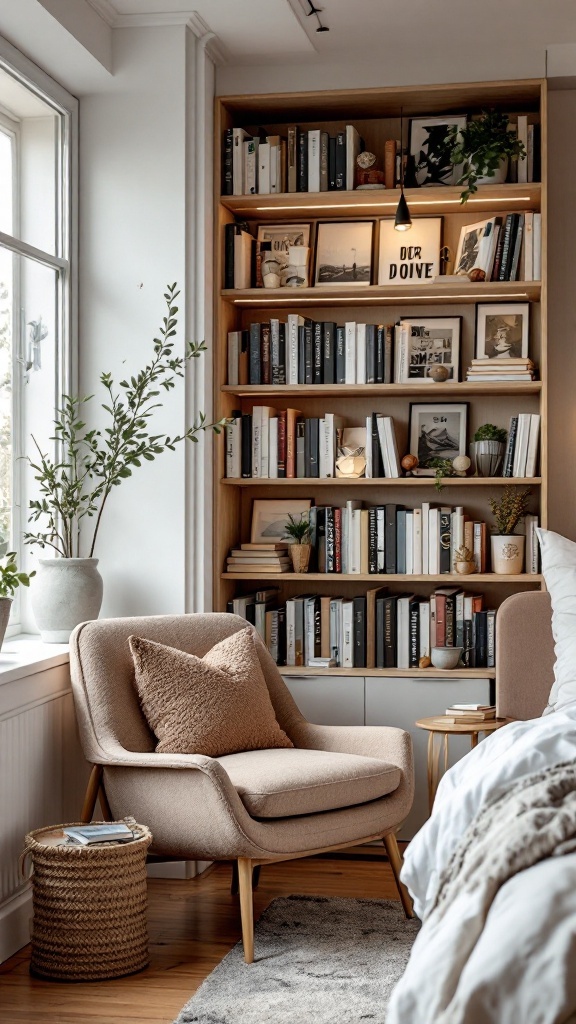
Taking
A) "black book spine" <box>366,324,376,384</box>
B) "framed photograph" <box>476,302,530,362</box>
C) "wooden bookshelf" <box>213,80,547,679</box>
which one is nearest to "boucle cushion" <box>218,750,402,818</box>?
"wooden bookshelf" <box>213,80,547,679</box>

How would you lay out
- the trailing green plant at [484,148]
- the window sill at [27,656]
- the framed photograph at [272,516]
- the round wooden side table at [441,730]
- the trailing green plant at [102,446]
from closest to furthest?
the window sill at [27,656]
the round wooden side table at [441,730]
the trailing green plant at [102,446]
the trailing green plant at [484,148]
the framed photograph at [272,516]

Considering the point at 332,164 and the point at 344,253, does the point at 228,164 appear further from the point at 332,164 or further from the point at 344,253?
the point at 344,253

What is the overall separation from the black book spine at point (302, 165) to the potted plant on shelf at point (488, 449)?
1142 millimetres

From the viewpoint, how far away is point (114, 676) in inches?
138

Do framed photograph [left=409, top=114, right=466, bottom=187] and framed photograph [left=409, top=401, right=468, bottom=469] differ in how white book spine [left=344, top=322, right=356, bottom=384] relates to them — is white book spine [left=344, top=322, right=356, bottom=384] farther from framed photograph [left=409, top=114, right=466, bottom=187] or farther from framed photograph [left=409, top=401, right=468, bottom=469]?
framed photograph [left=409, top=114, right=466, bottom=187]

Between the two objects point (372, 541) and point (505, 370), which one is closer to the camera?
point (505, 370)

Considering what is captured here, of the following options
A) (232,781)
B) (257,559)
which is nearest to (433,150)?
(257,559)

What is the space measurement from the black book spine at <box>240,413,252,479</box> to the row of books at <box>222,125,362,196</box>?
0.86 metres

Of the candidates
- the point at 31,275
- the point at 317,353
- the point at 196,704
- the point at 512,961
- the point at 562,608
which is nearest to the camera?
the point at 512,961

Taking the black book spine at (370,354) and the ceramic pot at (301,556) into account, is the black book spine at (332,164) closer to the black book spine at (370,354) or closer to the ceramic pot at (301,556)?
the black book spine at (370,354)

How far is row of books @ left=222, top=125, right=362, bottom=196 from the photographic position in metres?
4.34

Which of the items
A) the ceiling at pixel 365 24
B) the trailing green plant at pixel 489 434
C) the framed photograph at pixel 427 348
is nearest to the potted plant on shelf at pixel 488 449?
the trailing green plant at pixel 489 434

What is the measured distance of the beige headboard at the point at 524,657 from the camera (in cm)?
380

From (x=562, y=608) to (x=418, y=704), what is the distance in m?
0.81
